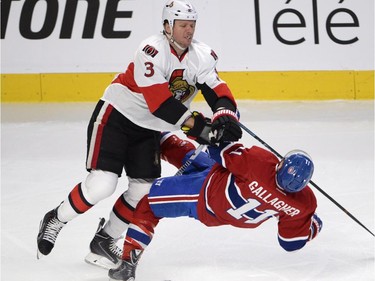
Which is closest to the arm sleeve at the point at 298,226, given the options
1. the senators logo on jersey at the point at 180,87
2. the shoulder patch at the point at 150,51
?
the senators logo on jersey at the point at 180,87

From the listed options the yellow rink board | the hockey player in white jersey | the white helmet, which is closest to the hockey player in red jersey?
the hockey player in white jersey

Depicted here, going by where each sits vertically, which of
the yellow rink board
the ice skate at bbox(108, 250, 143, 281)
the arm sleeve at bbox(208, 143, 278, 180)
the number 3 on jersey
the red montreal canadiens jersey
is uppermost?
the number 3 on jersey

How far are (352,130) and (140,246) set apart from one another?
2.52 metres

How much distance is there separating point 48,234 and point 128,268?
1.22 ft

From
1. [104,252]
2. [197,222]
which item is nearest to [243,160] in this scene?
[104,252]

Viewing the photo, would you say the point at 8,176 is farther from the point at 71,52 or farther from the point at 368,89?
the point at 368,89

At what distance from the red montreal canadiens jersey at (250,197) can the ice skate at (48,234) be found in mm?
628

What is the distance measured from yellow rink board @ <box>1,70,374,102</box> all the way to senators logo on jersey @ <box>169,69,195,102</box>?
2698 mm

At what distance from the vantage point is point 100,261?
12.6ft

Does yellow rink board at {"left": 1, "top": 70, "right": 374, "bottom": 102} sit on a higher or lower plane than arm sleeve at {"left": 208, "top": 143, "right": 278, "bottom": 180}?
lower

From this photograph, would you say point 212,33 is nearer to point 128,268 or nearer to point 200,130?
point 200,130

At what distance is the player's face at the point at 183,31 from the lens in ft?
11.7

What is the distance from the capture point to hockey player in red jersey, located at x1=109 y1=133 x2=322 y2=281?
10.9 ft

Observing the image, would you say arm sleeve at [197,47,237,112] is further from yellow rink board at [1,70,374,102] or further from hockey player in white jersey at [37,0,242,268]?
yellow rink board at [1,70,374,102]
